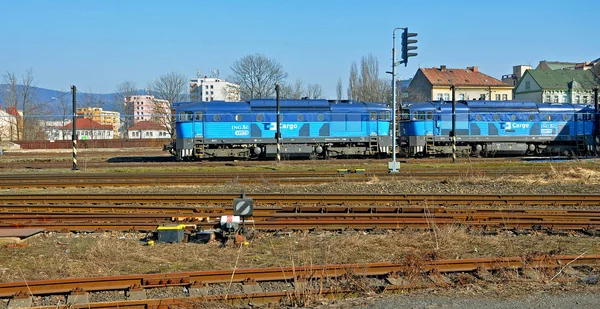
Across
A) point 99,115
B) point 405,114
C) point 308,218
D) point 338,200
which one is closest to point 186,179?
point 338,200

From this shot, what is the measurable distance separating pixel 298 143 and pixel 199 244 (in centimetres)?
2324

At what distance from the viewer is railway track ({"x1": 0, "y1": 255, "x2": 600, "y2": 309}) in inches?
290

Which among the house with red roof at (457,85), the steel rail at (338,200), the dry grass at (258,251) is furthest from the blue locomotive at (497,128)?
the house with red roof at (457,85)

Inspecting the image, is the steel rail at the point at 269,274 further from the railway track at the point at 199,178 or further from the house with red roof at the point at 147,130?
the house with red roof at the point at 147,130

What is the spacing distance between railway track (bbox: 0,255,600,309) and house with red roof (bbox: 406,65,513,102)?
80.0 m

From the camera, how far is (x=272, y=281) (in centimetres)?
816

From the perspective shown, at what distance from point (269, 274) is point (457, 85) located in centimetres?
8565

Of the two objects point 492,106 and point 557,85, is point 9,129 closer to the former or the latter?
Answer: point 492,106

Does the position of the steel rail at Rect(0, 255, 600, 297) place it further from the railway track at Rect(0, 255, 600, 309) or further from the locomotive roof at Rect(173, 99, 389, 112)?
the locomotive roof at Rect(173, 99, 389, 112)

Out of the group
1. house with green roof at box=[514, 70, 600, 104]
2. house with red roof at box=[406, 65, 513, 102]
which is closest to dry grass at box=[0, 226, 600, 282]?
house with red roof at box=[406, 65, 513, 102]

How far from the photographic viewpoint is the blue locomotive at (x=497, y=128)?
Answer: 114ft

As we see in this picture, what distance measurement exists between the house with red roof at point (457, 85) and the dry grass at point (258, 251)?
77916 millimetres

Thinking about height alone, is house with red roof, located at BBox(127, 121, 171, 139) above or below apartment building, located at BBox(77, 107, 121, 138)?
below

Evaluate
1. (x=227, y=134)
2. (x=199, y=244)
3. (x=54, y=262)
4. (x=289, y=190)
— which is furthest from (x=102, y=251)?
(x=227, y=134)
